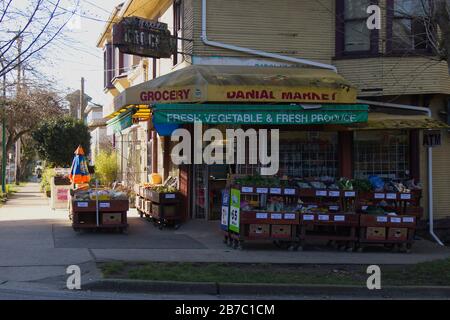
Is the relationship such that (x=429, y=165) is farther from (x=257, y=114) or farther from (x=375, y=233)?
(x=257, y=114)

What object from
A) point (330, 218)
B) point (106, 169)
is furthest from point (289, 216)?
point (106, 169)

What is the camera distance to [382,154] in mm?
15117

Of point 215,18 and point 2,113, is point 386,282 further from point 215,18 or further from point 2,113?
Result: point 2,113

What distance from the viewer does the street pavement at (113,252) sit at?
29.8 feet

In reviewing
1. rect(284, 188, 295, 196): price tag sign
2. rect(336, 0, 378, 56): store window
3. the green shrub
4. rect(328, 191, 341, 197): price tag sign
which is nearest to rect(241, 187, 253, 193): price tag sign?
rect(284, 188, 295, 196): price tag sign

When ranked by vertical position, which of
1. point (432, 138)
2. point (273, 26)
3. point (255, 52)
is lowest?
point (432, 138)

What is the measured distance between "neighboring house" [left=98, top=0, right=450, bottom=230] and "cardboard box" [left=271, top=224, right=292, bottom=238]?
3.64m

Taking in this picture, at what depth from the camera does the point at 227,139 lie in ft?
49.0

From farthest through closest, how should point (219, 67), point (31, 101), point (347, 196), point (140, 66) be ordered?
point (31, 101)
point (140, 66)
point (219, 67)
point (347, 196)

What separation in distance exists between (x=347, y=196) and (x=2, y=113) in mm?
20289

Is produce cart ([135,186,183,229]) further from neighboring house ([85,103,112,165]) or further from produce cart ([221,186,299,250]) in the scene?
neighboring house ([85,103,112,165])

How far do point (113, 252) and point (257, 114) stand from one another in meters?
4.06

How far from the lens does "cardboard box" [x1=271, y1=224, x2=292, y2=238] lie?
11812 millimetres
